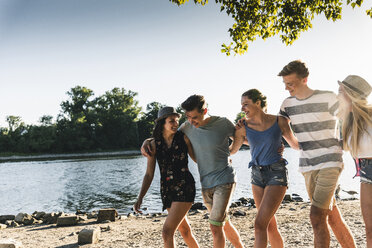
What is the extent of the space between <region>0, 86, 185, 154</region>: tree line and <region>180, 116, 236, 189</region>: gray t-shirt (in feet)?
305

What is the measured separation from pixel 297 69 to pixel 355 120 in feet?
3.09

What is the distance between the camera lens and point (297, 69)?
3834 millimetres

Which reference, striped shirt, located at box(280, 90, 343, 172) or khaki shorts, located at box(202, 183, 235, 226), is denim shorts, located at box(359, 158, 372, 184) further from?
khaki shorts, located at box(202, 183, 235, 226)

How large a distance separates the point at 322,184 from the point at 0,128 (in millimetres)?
109696

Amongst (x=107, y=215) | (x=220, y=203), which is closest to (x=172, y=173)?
(x=220, y=203)

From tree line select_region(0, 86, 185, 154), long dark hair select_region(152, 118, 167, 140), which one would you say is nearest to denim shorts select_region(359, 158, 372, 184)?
long dark hair select_region(152, 118, 167, 140)

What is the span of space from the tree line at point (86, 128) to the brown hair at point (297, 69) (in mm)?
93420

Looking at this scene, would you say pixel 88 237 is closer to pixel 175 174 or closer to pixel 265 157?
pixel 175 174

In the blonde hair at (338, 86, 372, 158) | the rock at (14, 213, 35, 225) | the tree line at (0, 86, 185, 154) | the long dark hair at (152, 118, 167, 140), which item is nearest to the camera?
the blonde hair at (338, 86, 372, 158)

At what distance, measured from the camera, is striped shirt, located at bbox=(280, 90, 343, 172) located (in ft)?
11.9

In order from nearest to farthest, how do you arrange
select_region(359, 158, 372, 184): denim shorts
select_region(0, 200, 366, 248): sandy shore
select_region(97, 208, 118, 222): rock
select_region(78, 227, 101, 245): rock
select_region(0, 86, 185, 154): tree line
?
select_region(359, 158, 372, 184): denim shorts
select_region(0, 200, 366, 248): sandy shore
select_region(78, 227, 101, 245): rock
select_region(97, 208, 118, 222): rock
select_region(0, 86, 185, 154): tree line

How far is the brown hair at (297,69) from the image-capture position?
12.6 feet

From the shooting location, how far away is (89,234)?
7715 mm

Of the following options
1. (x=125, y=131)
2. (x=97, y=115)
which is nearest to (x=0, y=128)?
(x=97, y=115)
